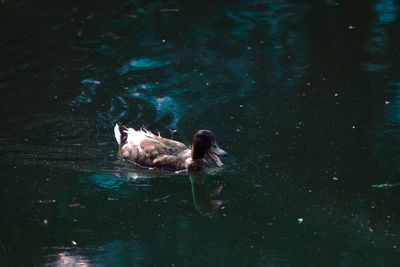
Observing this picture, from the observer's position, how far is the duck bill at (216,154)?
22.4 ft

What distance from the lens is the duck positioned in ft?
22.7

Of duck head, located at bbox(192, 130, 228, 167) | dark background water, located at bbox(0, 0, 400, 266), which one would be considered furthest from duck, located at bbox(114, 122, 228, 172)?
dark background water, located at bbox(0, 0, 400, 266)

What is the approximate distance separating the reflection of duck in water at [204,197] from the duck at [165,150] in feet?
0.89

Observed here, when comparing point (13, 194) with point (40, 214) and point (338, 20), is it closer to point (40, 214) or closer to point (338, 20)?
point (40, 214)

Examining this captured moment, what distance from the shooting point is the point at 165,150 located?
7316mm

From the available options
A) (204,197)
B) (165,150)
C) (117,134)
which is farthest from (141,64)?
(204,197)

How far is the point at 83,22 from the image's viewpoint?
474 inches

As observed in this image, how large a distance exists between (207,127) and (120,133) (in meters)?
1.11

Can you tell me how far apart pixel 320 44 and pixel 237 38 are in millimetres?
1488

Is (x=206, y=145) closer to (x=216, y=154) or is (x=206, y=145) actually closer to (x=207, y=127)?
(x=216, y=154)

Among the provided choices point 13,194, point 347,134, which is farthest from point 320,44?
point 13,194

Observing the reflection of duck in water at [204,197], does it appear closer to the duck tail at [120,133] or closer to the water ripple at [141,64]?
the duck tail at [120,133]

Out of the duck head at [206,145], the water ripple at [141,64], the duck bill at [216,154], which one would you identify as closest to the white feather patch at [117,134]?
the duck head at [206,145]

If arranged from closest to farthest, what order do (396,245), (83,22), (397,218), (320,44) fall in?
(396,245) < (397,218) < (320,44) < (83,22)
